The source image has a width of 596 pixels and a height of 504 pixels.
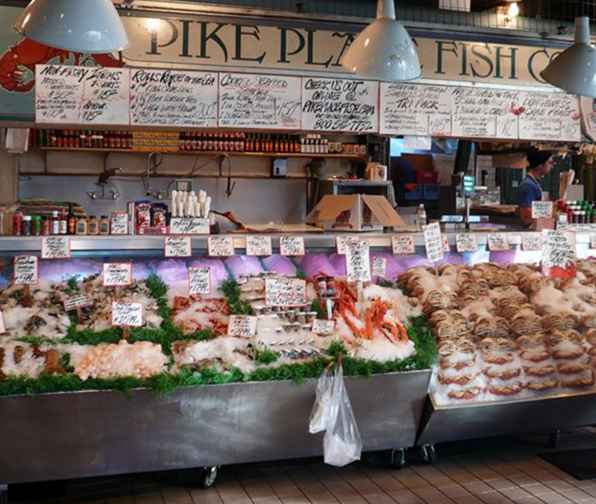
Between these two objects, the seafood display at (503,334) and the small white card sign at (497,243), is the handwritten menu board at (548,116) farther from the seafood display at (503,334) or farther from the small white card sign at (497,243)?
the seafood display at (503,334)

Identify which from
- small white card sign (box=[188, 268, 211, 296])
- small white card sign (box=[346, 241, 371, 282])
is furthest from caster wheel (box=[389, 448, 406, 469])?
small white card sign (box=[188, 268, 211, 296])

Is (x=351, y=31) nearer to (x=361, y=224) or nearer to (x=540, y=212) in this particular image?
(x=361, y=224)

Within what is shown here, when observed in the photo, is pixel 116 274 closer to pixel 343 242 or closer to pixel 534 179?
pixel 343 242

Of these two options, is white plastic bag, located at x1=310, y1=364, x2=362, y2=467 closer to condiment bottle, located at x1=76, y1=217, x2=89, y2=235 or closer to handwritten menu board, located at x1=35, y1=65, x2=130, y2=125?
handwritten menu board, located at x1=35, y1=65, x2=130, y2=125

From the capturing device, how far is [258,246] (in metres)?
4.50

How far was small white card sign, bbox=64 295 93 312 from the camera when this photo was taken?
4.09 meters

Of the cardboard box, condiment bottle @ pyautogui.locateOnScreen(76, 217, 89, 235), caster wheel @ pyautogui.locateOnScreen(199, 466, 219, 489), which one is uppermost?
the cardboard box

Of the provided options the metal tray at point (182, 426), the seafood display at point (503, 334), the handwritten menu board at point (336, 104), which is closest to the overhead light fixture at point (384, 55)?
the handwritten menu board at point (336, 104)

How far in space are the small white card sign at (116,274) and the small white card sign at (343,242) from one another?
50.3 inches

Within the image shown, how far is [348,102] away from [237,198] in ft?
16.8

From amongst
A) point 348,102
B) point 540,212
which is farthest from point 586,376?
point 348,102

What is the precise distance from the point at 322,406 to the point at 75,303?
4.75 ft

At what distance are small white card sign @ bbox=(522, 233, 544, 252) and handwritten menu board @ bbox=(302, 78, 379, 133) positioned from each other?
4.44ft

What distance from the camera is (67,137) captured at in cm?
921
